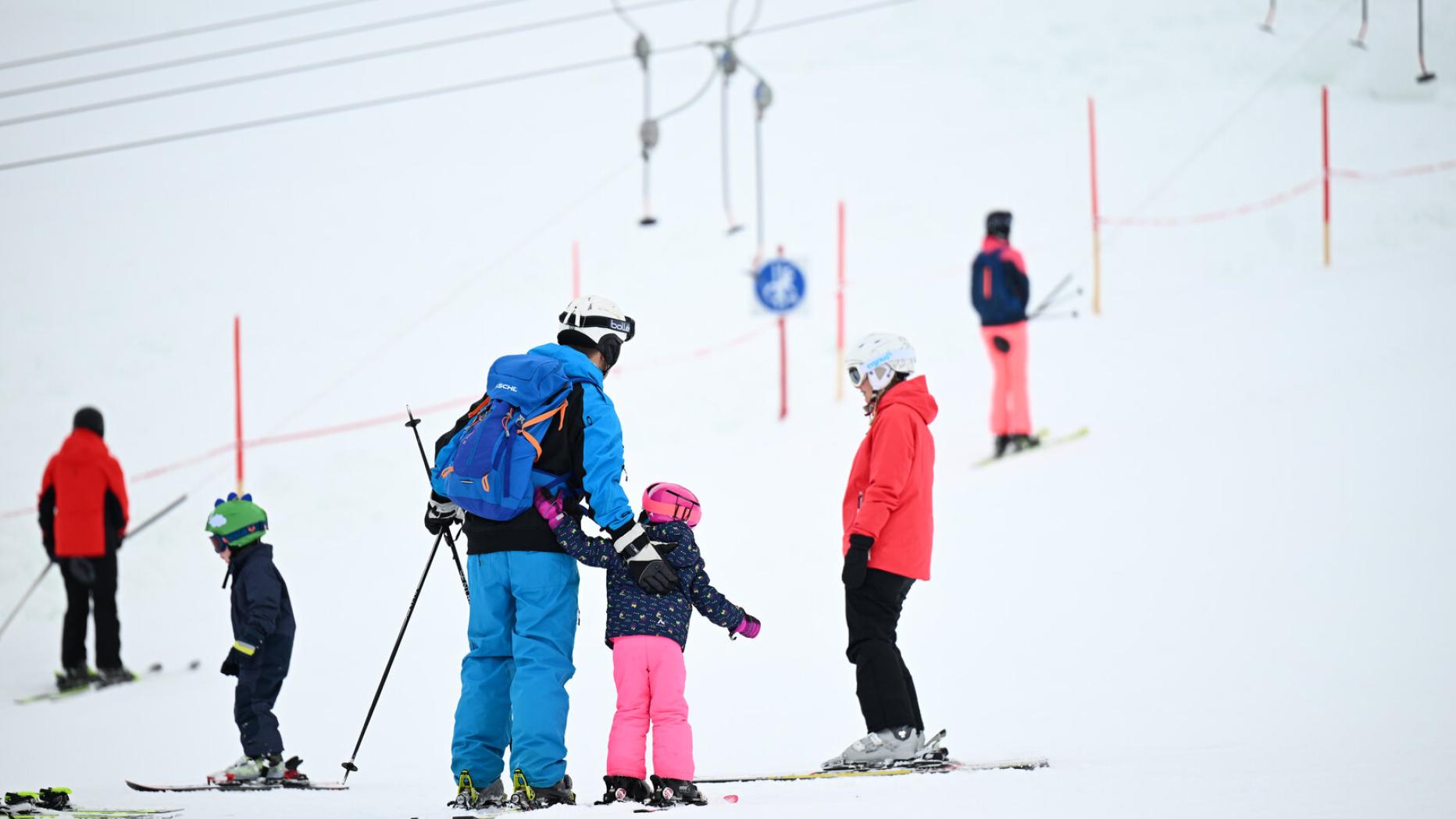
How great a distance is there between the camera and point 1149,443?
986cm

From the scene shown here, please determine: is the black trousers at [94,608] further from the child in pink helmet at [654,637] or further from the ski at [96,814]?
the child in pink helmet at [654,637]

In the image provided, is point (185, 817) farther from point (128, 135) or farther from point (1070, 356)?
point (128, 135)

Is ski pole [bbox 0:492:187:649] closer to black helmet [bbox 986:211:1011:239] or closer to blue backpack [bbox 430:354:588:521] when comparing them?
blue backpack [bbox 430:354:588:521]

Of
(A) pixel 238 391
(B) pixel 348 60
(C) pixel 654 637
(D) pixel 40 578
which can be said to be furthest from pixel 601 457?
(B) pixel 348 60

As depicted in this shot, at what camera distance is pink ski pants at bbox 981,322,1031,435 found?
1014 centimetres

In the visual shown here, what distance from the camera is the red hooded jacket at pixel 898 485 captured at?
512cm

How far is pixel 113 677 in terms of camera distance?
8734 mm

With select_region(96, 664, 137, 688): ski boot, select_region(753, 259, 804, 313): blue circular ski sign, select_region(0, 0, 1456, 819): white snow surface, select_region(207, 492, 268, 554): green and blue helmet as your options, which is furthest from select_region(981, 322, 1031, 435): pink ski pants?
select_region(96, 664, 137, 688): ski boot

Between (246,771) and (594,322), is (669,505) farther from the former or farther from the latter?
(246,771)

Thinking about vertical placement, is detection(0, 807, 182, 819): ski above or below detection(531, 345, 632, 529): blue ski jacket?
below

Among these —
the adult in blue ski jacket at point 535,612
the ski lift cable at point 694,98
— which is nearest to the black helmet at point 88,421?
the adult in blue ski jacket at point 535,612

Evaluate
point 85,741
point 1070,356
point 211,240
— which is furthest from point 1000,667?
point 211,240

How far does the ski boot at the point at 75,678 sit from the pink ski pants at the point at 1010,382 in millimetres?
6092

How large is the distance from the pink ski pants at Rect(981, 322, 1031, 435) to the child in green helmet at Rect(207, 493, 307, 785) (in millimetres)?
5566
